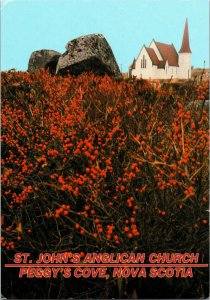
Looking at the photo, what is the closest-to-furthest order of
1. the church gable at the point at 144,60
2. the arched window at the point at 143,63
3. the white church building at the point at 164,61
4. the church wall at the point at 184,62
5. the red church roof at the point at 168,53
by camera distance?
1. the church wall at the point at 184,62
2. the white church building at the point at 164,61
3. the red church roof at the point at 168,53
4. the church gable at the point at 144,60
5. the arched window at the point at 143,63

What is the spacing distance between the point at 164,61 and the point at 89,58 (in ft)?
109

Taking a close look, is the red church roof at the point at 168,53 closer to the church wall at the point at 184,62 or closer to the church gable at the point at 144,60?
the church wall at the point at 184,62

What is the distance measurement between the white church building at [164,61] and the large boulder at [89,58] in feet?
98.5

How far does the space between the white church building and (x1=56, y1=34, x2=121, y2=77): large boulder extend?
30021mm

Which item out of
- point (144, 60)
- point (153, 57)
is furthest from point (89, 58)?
point (144, 60)

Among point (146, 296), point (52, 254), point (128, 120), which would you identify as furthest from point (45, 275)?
point (128, 120)

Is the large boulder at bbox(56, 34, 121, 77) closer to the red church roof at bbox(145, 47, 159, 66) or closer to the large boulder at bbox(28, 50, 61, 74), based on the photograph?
the large boulder at bbox(28, 50, 61, 74)

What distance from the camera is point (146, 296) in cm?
381

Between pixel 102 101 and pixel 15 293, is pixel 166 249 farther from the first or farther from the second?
pixel 102 101

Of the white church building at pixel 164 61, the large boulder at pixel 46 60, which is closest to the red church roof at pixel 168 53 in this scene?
the white church building at pixel 164 61

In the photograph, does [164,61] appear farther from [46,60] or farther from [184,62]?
[46,60]

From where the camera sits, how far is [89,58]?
12.9 meters

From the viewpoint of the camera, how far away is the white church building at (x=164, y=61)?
143 ft

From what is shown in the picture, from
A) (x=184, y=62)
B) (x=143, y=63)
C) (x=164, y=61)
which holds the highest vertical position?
(x=143, y=63)
